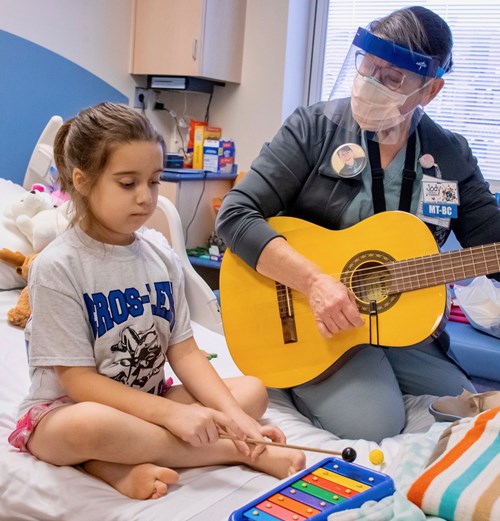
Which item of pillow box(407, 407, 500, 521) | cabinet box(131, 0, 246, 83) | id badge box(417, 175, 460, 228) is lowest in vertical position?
pillow box(407, 407, 500, 521)

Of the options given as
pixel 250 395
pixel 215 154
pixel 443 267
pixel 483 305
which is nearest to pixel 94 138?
pixel 250 395

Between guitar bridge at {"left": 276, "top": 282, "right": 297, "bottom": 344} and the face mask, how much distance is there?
47cm

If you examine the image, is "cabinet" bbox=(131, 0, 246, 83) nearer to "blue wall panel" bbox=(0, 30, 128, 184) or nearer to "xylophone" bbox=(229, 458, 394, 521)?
"blue wall panel" bbox=(0, 30, 128, 184)

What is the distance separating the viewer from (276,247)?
166 centimetres

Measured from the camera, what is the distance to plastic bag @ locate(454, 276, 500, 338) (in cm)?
270

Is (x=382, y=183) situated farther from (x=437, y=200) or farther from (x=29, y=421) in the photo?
(x=29, y=421)

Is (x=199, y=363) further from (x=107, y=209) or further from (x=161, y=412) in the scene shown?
(x=107, y=209)

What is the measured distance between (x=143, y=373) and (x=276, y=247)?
0.49 metres

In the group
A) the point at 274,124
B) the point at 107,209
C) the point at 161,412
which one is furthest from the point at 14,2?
the point at 161,412

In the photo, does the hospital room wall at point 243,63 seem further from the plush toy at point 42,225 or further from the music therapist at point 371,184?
the music therapist at point 371,184

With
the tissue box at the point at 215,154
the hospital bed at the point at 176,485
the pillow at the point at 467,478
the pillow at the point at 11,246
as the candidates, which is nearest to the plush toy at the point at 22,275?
the pillow at the point at 11,246

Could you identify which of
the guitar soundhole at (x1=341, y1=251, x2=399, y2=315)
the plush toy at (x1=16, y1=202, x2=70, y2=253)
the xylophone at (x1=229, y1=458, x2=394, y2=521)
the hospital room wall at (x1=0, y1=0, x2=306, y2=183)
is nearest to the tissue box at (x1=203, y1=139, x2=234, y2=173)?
the hospital room wall at (x1=0, y1=0, x2=306, y2=183)

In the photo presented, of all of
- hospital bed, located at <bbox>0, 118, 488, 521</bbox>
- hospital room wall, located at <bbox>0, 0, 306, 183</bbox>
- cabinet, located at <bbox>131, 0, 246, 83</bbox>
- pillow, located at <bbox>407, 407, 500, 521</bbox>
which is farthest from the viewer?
cabinet, located at <bbox>131, 0, 246, 83</bbox>

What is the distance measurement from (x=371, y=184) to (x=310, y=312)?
0.37 metres
